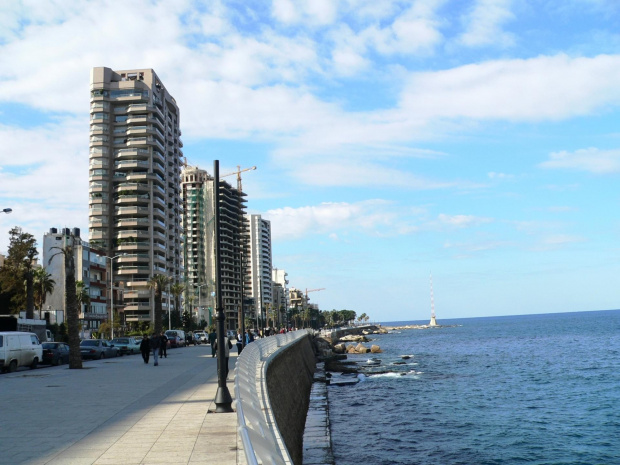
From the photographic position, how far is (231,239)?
182m

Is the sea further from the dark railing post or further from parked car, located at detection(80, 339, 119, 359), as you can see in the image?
parked car, located at detection(80, 339, 119, 359)

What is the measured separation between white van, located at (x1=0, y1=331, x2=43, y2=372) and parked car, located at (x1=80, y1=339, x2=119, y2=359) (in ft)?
18.2

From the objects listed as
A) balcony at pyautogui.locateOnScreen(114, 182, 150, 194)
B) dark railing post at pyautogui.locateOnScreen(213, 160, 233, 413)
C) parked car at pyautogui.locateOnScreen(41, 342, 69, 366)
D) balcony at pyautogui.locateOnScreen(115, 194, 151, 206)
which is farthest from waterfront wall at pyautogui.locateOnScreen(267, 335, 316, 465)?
balcony at pyautogui.locateOnScreen(114, 182, 150, 194)

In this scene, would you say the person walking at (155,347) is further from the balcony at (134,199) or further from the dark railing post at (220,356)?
the balcony at (134,199)

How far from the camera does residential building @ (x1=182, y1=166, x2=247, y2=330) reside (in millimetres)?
165125

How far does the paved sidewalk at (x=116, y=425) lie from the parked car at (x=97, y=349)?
1870 cm

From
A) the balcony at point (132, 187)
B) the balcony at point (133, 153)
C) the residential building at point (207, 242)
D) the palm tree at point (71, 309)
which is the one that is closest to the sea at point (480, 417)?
the palm tree at point (71, 309)

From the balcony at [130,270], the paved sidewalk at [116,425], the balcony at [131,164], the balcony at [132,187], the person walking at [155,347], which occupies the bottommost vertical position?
the paved sidewalk at [116,425]

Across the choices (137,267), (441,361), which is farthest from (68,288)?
(137,267)

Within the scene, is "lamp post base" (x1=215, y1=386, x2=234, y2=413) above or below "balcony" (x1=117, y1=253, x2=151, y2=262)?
below

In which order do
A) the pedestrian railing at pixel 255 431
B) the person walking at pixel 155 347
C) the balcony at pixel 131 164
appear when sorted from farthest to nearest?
the balcony at pixel 131 164 → the person walking at pixel 155 347 → the pedestrian railing at pixel 255 431

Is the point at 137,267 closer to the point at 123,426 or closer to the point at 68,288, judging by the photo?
the point at 68,288

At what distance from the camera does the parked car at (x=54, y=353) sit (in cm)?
3416

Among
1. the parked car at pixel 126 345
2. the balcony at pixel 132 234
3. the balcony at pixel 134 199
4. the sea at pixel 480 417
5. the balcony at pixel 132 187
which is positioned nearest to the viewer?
the sea at pixel 480 417
